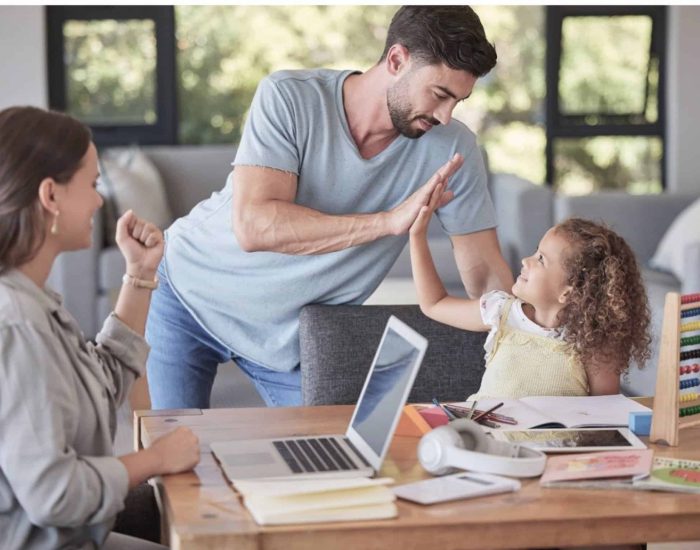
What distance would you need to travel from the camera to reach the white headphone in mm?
1701

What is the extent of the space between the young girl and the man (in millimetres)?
177

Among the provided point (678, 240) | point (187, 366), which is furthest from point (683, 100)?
point (187, 366)

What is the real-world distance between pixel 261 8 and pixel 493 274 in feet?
12.7

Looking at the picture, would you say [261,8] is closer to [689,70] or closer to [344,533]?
[689,70]

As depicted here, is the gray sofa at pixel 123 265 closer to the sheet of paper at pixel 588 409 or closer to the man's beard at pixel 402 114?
the man's beard at pixel 402 114

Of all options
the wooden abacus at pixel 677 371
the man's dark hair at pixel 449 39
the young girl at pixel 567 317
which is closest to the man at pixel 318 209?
the man's dark hair at pixel 449 39

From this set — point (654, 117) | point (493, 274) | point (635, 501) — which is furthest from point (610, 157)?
point (635, 501)

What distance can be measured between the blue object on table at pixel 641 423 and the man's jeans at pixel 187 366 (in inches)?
35.0

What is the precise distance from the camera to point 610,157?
6508mm

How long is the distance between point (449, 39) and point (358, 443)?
0.89 metres

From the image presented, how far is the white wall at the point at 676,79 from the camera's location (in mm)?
5793

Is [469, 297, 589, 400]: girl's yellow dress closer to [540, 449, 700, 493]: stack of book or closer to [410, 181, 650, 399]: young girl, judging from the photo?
[410, 181, 650, 399]: young girl

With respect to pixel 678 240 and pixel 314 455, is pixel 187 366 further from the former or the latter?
pixel 678 240

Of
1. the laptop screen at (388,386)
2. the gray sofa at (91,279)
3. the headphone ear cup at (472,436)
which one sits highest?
the laptop screen at (388,386)
